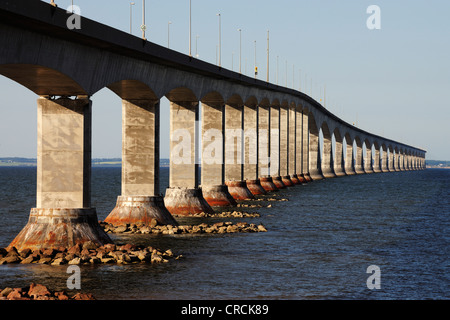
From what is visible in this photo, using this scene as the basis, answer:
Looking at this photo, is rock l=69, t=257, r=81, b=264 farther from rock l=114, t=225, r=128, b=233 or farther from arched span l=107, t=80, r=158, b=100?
arched span l=107, t=80, r=158, b=100

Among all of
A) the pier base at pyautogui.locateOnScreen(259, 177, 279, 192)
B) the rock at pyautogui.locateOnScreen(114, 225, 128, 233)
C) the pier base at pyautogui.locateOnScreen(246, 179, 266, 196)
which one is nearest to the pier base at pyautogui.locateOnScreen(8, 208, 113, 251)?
the rock at pyautogui.locateOnScreen(114, 225, 128, 233)

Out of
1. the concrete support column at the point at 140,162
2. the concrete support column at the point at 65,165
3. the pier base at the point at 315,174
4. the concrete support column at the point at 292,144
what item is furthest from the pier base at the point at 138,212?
the pier base at the point at 315,174

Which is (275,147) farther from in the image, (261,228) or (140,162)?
(140,162)

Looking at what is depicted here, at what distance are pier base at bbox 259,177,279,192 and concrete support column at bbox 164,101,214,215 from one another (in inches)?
1235

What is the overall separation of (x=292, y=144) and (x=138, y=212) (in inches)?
2644

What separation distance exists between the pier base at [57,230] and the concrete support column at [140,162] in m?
10.0

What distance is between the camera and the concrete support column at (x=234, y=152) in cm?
6575

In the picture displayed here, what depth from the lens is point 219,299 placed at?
22625 millimetres

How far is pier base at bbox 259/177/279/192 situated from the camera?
8193 centimetres

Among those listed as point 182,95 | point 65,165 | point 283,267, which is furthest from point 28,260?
point 182,95

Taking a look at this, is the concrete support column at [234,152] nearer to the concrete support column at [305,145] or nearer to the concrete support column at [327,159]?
the concrete support column at [305,145]

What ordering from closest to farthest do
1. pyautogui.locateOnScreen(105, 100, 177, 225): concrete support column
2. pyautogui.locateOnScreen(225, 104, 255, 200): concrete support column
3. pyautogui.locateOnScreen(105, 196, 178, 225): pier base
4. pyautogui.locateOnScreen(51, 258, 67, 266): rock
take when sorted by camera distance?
1. pyautogui.locateOnScreen(51, 258, 67, 266): rock
2. pyautogui.locateOnScreen(105, 196, 178, 225): pier base
3. pyautogui.locateOnScreen(105, 100, 177, 225): concrete support column
4. pyautogui.locateOnScreen(225, 104, 255, 200): concrete support column

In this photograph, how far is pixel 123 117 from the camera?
136 feet
